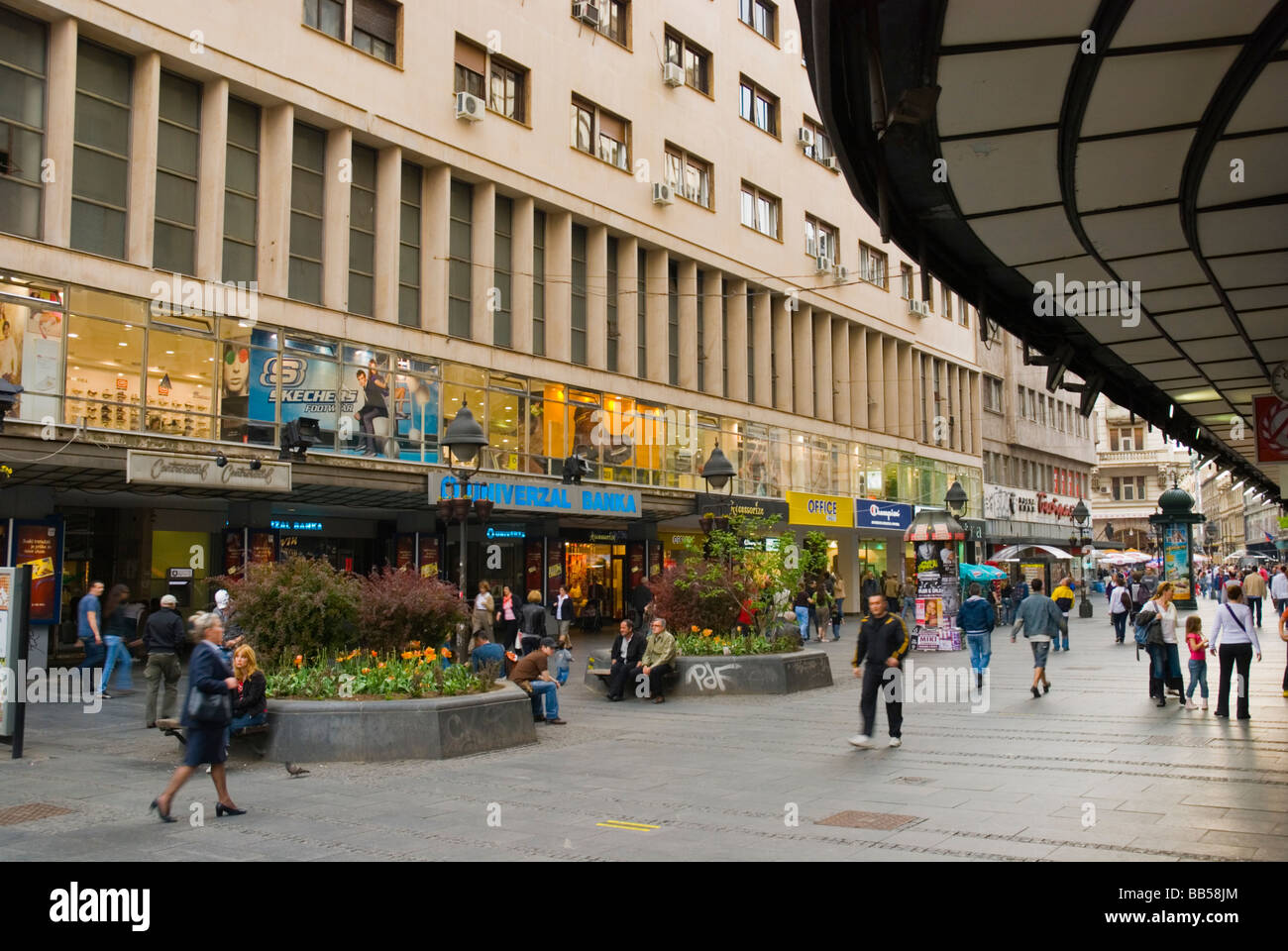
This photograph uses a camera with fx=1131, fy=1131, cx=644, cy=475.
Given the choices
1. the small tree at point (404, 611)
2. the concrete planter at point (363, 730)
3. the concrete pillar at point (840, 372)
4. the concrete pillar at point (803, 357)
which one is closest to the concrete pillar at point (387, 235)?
the small tree at point (404, 611)

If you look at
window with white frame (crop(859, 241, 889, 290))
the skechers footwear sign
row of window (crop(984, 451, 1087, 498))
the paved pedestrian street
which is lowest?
the paved pedestrian street

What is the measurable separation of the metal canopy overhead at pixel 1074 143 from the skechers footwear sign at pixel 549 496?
17.9 meters

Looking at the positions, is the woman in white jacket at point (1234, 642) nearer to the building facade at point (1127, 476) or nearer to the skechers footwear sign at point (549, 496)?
the skechers footwear sign at point (549, 496)

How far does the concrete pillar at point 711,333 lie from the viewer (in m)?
38.4

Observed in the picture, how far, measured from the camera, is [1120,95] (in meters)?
6.04

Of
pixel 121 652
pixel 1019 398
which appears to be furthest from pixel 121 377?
pixel 1019 398

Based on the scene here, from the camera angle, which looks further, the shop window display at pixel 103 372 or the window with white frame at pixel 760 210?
the window with white frame at pixel 760 210

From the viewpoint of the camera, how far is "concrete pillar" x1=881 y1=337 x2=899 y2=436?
50.0m

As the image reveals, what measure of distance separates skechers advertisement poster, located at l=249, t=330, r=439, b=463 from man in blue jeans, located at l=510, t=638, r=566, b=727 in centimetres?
1161

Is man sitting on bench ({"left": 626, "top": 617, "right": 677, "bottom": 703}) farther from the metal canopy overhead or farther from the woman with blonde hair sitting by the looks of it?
the metal canopy overhead

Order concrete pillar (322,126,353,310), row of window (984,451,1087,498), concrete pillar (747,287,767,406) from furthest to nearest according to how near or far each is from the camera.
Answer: row of window (984,451,1087,498) < concrete pillar (747,287,767,406) < concrete pillar (322,126,353,310)

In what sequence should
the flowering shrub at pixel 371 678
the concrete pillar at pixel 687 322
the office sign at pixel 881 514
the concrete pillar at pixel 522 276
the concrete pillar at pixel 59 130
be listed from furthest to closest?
the office sign at pixel 881 514 → the concrete pillar at pixel 687 322 → the concrete pillar at pixel 522 276 → the concrete pillar at pixel 59 130 → the flowering shrub at pixel 371 678

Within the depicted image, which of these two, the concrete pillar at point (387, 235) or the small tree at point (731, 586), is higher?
the concrete pillar at point (387, 235)

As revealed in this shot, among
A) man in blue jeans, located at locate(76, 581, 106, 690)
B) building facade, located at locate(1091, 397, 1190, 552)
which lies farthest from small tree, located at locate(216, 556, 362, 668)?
building facade, located at locate(1091, 397, 1190, 552)
